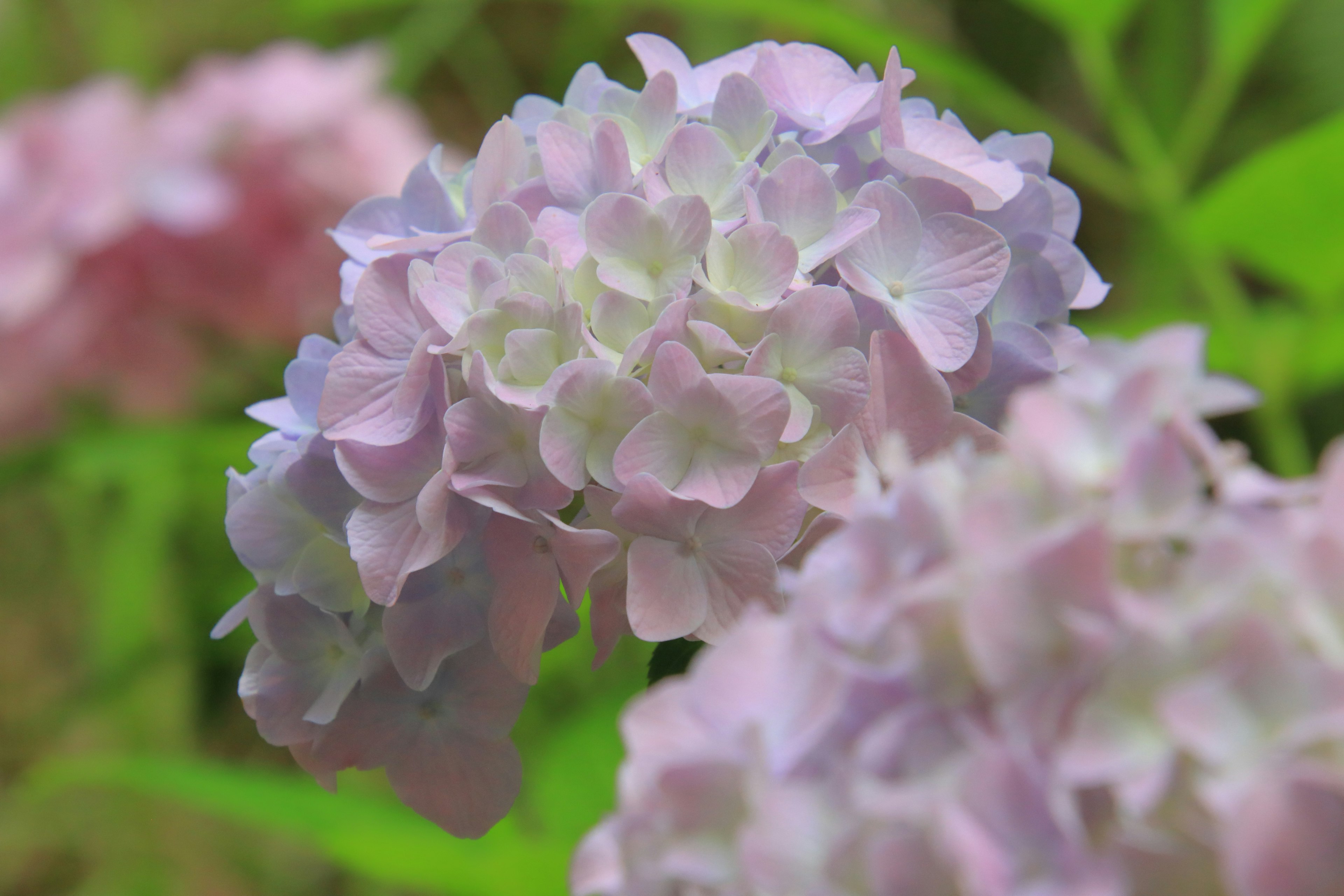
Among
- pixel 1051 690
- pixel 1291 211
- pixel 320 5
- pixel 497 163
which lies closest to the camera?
pixel 1051 690

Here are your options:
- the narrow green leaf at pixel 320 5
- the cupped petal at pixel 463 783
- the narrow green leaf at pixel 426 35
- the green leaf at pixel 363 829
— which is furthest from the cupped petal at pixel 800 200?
the narrow green leaf at pixel 426 35

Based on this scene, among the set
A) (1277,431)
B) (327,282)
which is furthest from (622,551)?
(327,282)

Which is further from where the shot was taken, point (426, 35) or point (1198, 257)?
point (426, 35)

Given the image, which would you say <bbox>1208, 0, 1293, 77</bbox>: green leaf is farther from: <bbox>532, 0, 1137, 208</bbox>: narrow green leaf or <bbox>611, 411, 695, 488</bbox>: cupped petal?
<bbox>611, 411, 695, 488</bbox>: cupped petal

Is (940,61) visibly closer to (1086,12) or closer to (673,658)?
(1086,12)

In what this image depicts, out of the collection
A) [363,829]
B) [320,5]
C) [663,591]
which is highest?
[663,591]

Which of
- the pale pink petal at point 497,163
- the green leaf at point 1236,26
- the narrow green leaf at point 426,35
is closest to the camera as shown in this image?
the pale pink petal at point 497,163

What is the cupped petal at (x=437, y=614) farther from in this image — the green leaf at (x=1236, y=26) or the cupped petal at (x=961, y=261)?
the green leaf at (x=1236, y=26)

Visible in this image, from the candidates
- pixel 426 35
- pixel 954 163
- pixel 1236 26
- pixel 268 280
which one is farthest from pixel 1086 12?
pixel 426 35
